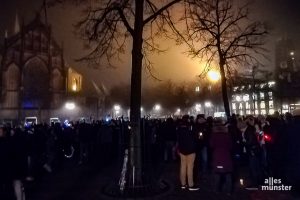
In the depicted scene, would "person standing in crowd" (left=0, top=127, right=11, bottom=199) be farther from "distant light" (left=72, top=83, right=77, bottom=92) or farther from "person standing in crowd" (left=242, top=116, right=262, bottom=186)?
"distant light" (left=72, top=83, right=77, bottom=92)

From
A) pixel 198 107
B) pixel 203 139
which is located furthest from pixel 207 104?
pixel 203 139

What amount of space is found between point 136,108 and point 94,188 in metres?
2.96

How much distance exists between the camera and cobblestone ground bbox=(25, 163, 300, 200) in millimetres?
10094

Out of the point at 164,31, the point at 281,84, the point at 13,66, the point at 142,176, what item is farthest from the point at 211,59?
the point at 13,66

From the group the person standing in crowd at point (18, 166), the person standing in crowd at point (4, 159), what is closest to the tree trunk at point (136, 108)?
the person standing in crowd at point (18, 166)

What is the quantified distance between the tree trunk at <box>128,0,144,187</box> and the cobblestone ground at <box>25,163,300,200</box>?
44.9 inches

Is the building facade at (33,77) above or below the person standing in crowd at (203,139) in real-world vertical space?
above

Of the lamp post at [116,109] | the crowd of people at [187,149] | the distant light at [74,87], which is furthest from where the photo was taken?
the lamp post at [116,109]

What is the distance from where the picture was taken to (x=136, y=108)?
1145cm

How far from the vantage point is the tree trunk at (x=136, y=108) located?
11.2 meters

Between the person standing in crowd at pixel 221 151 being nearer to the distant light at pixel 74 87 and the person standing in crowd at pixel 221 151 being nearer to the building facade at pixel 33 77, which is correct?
the building facade at pixel 33 77

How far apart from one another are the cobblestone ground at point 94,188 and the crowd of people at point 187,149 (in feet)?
1.29

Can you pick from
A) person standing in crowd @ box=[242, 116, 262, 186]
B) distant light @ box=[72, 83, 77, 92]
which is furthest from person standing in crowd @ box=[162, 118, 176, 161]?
distant light @ box=[72, 83, 77, 92]

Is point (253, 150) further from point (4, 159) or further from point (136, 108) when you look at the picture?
point (4, 159)
